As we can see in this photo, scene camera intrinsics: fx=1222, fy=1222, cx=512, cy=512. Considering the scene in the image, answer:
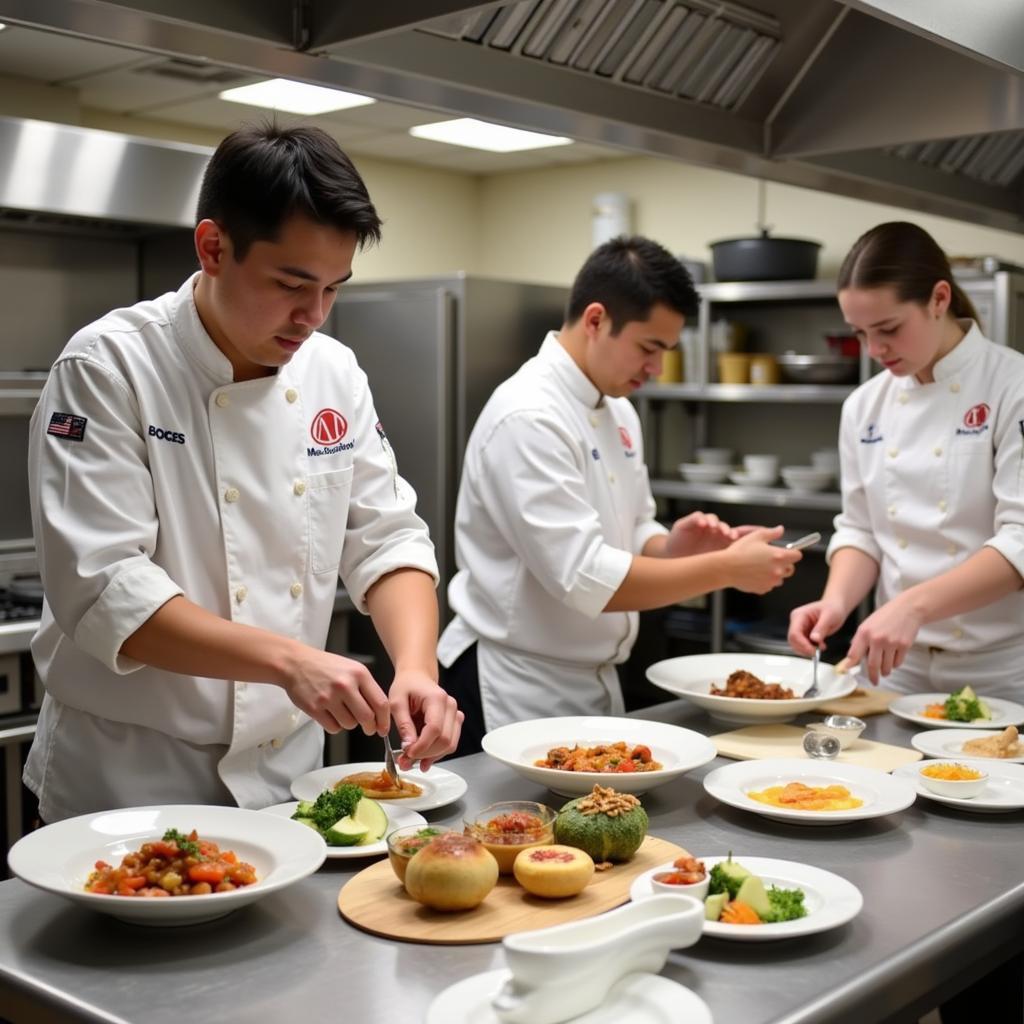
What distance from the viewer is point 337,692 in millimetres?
1424

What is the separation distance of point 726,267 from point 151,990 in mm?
4204

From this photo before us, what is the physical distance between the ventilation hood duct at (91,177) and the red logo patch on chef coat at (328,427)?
180 cm

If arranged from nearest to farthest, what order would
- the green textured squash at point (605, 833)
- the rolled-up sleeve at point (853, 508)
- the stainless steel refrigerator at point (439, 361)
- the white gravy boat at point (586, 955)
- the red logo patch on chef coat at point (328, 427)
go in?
the white gravy boat at point (586, 955)
the green textured squash at point (605, 833)
the red logo patch on chef coat at point (328, 427)
the rolled-up sleeve at point (853, 508)
the stainless steel refrigerator at point (439, 361)

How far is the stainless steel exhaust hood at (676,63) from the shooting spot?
4.99 feet

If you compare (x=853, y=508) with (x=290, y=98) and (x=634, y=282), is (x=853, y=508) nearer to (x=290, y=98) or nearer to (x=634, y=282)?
(x=634, y=282)

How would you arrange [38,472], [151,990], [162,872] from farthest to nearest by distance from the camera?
[38,472] < [162,872] < [151,990]

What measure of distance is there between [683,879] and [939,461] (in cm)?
141

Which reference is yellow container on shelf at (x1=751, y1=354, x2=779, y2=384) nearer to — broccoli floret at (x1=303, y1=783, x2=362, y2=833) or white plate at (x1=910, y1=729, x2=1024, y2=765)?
white plate at (x1=910, y1=729, x2=1024, y2=765)

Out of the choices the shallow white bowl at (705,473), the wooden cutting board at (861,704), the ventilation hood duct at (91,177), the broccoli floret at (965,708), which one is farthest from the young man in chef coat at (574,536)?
the shallow white bowl at (705,473)

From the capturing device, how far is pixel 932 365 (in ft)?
8.25

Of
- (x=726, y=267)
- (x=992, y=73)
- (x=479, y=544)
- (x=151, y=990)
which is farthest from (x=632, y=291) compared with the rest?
(x=726, y=267)

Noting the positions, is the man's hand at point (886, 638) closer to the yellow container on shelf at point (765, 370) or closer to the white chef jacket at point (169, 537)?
the white chef jacket at point (169, 537)

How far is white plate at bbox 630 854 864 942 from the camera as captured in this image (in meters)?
1.22

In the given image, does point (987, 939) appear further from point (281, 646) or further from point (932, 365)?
point (932, 365)
